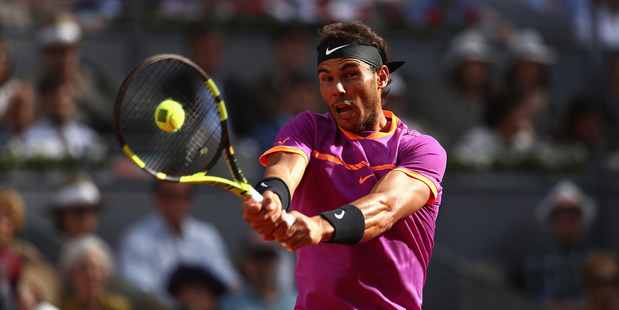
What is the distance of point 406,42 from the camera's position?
1085 cm

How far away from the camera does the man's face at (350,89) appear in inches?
129

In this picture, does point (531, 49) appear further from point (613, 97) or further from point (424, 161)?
point (424, 161)

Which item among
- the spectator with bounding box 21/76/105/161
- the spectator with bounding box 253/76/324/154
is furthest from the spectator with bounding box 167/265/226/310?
the spectator with bounding box 21/76/105/161

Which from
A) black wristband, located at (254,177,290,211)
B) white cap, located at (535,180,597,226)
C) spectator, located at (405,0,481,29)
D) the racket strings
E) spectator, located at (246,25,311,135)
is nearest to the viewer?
black wristband, located at (254,177,290,211)

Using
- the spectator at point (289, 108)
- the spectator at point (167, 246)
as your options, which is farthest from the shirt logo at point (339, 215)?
the spectator at point (289, 108)

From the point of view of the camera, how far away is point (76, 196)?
6.98 meters

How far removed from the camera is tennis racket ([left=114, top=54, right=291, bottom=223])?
3201 mm

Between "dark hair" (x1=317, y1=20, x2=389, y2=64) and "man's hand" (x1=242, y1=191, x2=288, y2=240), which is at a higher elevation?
"dark hair" (x1=317, y1=20, x2=389, y2=64)

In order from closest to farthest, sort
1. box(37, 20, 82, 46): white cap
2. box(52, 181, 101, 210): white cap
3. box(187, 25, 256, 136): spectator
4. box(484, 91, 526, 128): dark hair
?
box(52, 181, 101, 210): white cap
box(37, 20, 82, 46): white cap
box(187, 25, 256, 136): spectator
box(484, 91, 526, 128): dark hair

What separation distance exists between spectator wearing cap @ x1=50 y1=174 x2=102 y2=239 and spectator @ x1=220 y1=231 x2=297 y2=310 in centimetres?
129

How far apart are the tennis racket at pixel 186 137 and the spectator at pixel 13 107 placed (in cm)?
381

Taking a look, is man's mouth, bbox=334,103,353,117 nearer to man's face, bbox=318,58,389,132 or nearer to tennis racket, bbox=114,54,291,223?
man's face, bbox=318,58,389,132

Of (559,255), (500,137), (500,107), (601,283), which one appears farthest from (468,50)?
(601,283)

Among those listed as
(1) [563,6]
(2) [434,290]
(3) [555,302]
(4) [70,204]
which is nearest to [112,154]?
(4) [70,204]
